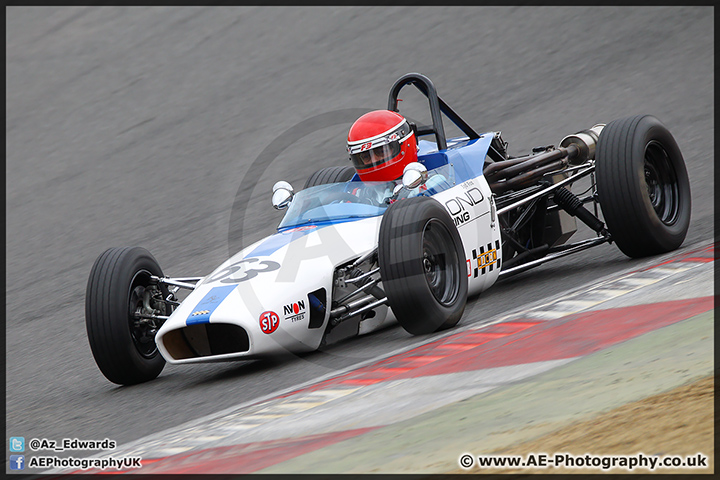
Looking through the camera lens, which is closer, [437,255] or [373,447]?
[373,447]

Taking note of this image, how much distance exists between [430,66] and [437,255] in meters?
9.48

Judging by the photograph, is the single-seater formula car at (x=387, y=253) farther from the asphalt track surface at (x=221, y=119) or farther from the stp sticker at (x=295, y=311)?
the asphalt track surface at (x=221, y=119)

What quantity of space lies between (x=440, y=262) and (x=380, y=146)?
1125mm

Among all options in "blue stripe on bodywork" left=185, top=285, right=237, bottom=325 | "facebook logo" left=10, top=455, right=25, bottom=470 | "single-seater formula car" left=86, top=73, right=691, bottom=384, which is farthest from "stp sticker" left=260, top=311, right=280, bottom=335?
"facebook logo" left=10, top=455, right=25, bottom=470

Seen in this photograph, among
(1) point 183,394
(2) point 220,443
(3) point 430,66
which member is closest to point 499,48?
(3) point 430,66

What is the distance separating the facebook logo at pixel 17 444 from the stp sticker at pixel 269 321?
139 cm

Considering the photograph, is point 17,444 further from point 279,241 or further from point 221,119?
point 221,119

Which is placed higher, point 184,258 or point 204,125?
point 204,125

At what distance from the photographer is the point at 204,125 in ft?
47.0

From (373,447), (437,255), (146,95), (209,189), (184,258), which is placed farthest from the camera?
(146,95)

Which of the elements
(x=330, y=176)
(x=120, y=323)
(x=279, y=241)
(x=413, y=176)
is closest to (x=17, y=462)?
(x=120, y=323)

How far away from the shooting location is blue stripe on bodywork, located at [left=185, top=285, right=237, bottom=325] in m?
5.32

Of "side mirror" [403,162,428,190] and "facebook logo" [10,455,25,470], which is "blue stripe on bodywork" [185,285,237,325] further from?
"side mirror" [403,162,428,190]
